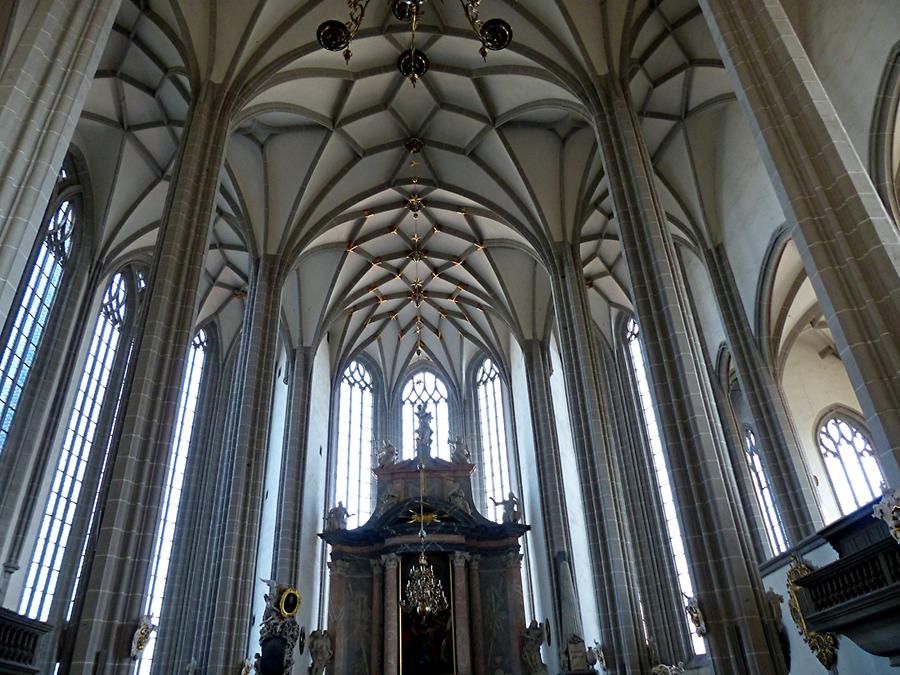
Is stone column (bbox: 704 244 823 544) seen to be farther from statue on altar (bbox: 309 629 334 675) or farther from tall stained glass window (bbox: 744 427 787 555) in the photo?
statue on altar (bbox: 309 629 334 675)

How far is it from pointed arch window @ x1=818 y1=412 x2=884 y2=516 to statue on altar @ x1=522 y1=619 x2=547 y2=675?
940 centimetres

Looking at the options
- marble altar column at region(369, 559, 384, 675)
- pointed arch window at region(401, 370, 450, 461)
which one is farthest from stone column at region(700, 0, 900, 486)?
pointed arch window at region(401, 370, 450, 461)

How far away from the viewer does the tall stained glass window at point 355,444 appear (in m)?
27.3

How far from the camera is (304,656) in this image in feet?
68.9

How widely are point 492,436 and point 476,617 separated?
30.2 ft

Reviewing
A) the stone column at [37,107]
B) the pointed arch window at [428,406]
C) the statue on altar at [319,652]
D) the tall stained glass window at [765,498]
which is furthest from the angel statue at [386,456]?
the stone column at [37,107]

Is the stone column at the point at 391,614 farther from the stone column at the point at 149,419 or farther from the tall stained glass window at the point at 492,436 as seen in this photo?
the stone column at the point at 149,419

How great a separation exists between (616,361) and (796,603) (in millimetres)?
14587

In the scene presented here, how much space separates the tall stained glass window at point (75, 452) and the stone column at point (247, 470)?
4.08 meters

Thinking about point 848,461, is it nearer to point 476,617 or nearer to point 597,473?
point 597,473

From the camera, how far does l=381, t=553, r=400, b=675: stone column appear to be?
1992cm

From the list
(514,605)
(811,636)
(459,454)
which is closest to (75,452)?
(459,454)

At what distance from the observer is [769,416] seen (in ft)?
50.2

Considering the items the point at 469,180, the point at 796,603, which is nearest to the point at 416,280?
the point at 469,180
